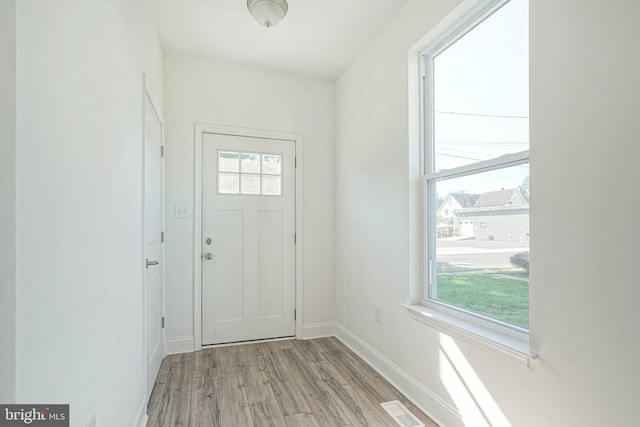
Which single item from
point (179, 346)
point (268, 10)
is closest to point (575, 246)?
point (268, 10)

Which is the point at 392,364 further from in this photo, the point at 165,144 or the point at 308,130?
the point at 165,144

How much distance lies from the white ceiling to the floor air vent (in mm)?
2796

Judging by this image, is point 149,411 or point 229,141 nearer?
point 149,411

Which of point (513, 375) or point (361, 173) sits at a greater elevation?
point (361, 173)

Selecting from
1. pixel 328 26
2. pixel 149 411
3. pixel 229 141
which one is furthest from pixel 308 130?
pixel 149 411

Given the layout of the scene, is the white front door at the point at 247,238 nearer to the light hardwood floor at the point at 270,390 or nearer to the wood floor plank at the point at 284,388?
the light hardwood floor at the point at 270,390

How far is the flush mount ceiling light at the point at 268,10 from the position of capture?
2240 millimetres

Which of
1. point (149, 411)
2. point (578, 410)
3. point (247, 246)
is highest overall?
point (247, 246)

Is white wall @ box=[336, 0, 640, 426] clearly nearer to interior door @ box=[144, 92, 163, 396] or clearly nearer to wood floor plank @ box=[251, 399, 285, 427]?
wood floor plank @ box=[251, 399, 285, 427]

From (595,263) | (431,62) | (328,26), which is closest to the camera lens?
(595,263)

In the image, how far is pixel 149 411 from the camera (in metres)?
2.09

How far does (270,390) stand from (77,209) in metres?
1.87

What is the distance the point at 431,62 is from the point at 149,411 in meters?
3.03

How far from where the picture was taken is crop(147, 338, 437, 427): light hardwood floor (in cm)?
201
